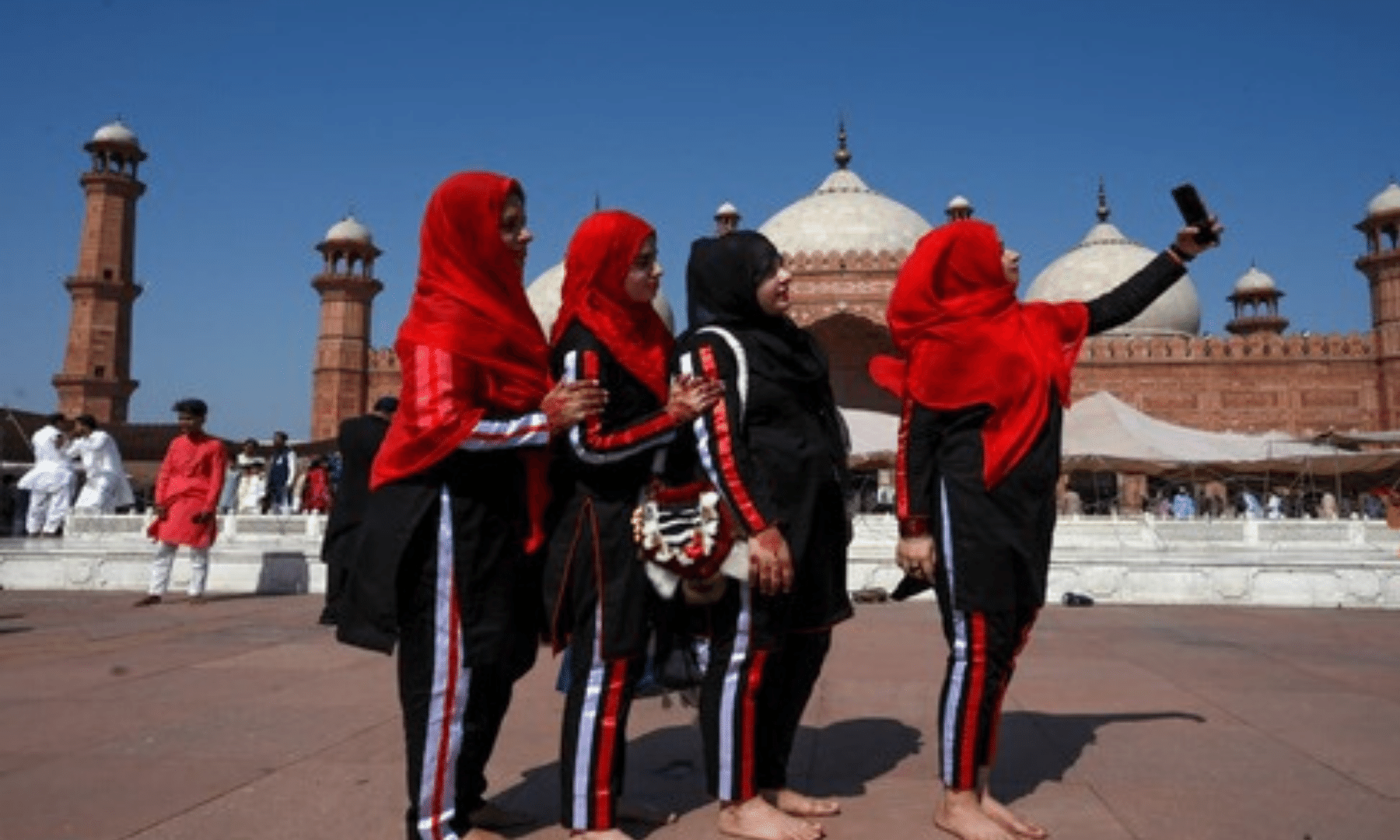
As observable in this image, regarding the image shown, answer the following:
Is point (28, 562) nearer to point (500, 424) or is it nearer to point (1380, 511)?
point (500, 424)

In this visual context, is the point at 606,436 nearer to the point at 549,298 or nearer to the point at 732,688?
the point at 732,688

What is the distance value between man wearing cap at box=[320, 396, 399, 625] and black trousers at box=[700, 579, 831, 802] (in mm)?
1041

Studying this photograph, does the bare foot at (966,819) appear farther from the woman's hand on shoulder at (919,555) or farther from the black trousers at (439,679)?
the black trousers at (439,679)

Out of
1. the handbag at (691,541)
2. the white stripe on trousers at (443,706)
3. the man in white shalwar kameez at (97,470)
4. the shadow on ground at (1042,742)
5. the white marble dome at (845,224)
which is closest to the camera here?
the white stripe on trousers at (443,706)

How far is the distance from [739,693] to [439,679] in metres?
0.68

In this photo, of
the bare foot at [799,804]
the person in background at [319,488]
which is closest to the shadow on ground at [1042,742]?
the bare foot at [799,804]

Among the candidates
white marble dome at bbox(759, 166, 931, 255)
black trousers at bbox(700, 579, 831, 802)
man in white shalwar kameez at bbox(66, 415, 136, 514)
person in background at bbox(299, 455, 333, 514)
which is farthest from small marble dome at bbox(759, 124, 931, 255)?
black trousers at bbox(700, 579, 831, 802)

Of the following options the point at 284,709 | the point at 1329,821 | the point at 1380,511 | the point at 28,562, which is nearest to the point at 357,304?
the point at 28,562

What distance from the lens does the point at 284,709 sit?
3.52 metres

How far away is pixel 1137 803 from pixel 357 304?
32.0 meters

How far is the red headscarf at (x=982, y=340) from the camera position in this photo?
2424 mm

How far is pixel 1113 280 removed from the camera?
103 feet

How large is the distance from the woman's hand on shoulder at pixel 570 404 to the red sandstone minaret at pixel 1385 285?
30.0 meters

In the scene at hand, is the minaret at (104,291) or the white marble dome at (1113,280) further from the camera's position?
the white marble dome at (1113,280)
